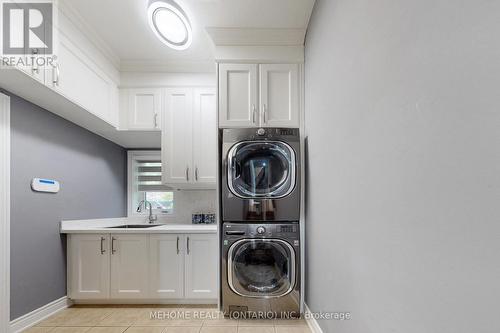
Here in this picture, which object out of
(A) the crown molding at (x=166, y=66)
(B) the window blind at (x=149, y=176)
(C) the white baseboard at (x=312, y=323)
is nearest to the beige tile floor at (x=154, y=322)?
(C) the white baseboard at (x=312, y=323)

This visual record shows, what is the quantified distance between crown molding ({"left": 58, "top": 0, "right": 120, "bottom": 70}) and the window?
1.20 m

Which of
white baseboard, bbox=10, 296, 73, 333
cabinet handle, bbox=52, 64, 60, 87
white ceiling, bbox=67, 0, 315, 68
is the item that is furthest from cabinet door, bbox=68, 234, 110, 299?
white ceiling, bbox=67, 0, 315, 68

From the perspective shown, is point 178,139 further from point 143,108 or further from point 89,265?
point 89,265

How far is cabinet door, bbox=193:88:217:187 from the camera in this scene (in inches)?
113

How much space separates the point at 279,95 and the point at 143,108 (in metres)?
1.50

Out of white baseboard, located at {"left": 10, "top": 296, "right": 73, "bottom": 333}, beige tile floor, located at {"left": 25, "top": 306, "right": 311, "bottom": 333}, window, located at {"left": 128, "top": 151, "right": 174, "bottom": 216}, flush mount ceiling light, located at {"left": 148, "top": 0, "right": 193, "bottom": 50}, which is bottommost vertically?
beige tile floor, located at {"left": 25, "top": 306, "right": 311, "bottom": 333}

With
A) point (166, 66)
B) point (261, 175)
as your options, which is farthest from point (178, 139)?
point (261, 175)

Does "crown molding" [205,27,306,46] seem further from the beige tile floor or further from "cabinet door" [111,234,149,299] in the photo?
the beige tile floor

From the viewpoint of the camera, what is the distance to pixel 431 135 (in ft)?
2.42

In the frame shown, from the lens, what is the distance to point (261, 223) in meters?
2.29

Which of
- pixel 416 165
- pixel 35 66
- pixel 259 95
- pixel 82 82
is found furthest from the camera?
pixel 259 95

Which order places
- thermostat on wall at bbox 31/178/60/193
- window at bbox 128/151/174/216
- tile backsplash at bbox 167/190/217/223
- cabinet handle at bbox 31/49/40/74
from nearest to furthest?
cabinet handle at bbox 31/49/40/74, thermostat on wall at bbox 31/178/60/193, tile backsplash at bbox 167/190/217/223, window at bbox 128/151/174/216

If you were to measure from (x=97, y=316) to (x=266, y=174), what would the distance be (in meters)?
Result: 1.95

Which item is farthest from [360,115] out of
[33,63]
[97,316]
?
[97,316]
